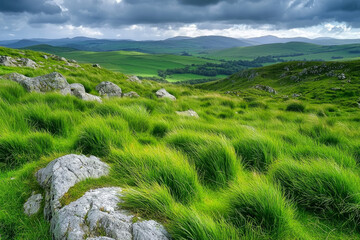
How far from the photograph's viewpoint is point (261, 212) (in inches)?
90.0

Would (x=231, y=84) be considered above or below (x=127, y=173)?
below

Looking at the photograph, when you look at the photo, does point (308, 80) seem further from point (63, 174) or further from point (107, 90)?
point (63, 174)

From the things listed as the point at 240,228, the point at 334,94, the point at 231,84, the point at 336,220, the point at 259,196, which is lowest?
the point at 231,84

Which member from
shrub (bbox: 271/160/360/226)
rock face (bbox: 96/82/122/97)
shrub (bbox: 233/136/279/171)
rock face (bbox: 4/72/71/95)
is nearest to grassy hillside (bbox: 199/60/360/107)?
rock face (bbox: 96/82/122/97)

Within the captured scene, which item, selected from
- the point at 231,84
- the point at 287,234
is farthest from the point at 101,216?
the point at 231,84

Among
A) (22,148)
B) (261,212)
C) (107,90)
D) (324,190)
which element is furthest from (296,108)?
(22,148)

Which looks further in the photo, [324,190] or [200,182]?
[200,182]

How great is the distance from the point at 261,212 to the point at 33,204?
3025 millimetres

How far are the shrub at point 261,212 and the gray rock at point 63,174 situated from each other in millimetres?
2096

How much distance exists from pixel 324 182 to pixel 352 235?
740mm

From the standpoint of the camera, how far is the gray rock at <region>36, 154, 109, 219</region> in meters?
2.50

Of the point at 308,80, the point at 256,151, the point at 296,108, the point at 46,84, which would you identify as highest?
the point at 46,84

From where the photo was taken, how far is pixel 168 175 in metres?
2.92

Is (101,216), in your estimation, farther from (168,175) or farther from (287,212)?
(287,212)
